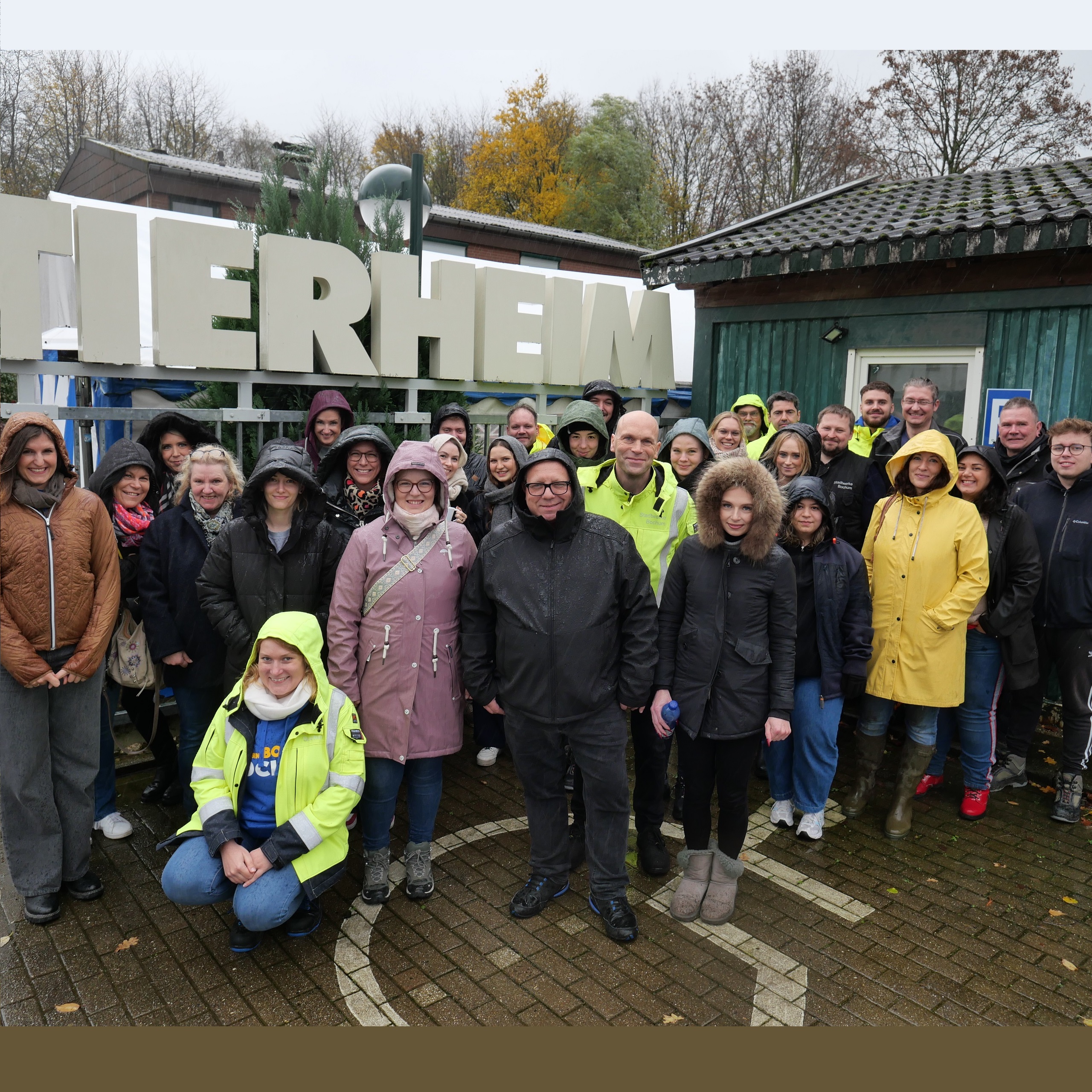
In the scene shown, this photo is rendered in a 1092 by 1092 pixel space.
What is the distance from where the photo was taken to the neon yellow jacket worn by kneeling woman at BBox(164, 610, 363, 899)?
348 centimetres

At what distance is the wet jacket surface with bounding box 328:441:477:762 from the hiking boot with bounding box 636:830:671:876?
3.76ft

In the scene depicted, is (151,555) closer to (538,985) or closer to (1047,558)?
(538,985)

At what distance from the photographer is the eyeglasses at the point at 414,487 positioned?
3.79 metres

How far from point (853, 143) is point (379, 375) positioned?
78.1 ft

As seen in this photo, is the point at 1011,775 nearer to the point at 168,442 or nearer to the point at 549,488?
the point at 549,488

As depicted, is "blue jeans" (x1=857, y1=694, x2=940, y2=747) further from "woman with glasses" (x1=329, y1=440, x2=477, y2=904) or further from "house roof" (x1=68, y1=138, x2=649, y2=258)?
"house roof" (x1=68, y1=138, x2=649, y2=258)

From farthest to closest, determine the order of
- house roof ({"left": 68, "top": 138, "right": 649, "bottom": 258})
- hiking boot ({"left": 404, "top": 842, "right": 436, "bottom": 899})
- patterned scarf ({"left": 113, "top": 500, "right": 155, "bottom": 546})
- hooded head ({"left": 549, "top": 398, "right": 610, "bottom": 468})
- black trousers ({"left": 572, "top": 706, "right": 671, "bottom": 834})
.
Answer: house roof ({"left": 68, "top": 138, "right": 649, "bottom": 258}), hooded head ({"left": 549, "top": 398, "right": 610, "bottom": 468}), patterned scarf ({"left": 113, "top": 500, "right": 155, "bottom": 546}), black trousers ({"left": 572, "top": 706, "right": 671, "bottom": 834}), hiking boot ({"left": 404, "top": 842, "right": 436, "bottom": 899})

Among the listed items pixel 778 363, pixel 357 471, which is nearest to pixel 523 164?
pixel 778 363

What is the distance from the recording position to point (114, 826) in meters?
4.46

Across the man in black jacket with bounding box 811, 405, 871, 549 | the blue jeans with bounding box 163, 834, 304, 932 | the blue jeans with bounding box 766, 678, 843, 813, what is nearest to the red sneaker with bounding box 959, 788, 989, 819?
the blue jeans with bounding box 766, 678, 843, 813

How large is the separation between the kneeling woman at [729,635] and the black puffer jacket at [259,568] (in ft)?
5.34

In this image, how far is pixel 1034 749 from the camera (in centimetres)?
585

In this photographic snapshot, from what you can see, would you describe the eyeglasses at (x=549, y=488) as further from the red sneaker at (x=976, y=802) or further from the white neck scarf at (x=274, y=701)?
the red sneaker at (x=976, y=802)

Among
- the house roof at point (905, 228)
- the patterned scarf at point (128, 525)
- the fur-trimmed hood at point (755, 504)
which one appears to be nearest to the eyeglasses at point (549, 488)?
the fur-trimmed hood at point (755, 504)
